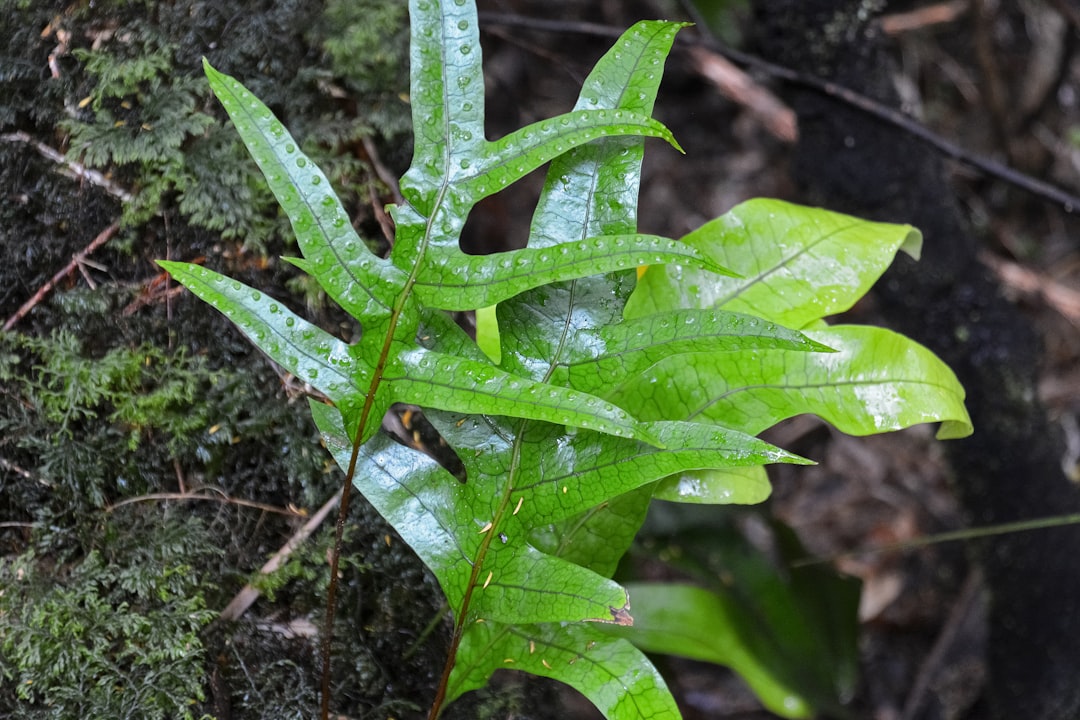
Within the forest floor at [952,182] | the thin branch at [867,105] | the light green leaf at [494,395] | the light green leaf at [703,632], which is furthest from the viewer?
the forest floor at [952,182]

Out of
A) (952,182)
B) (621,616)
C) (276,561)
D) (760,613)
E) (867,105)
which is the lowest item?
(760,613)

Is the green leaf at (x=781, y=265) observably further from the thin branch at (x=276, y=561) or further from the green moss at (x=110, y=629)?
the green moss at (x=110, y=629)

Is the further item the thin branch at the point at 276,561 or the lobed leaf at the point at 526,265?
the thin branch at the point at 276,561

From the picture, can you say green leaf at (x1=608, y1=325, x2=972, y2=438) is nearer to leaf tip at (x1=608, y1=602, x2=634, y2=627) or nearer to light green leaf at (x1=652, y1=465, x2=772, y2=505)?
light green leaf at (x1=652, y1=465, x2=772, y2=505)

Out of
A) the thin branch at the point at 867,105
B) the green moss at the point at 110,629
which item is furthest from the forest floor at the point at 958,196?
A: the green moss at the point at 110,629

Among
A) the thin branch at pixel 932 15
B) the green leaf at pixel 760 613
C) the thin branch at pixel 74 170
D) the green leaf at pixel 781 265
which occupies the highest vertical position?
the thin branch at pixel 74 170

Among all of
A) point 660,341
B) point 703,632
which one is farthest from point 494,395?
point 703,632

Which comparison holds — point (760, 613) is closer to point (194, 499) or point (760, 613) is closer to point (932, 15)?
point (194, 499)

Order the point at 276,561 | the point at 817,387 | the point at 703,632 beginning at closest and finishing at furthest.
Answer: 1. the point at 817,387
2. the point at 276,561
3. the point at 703,632
